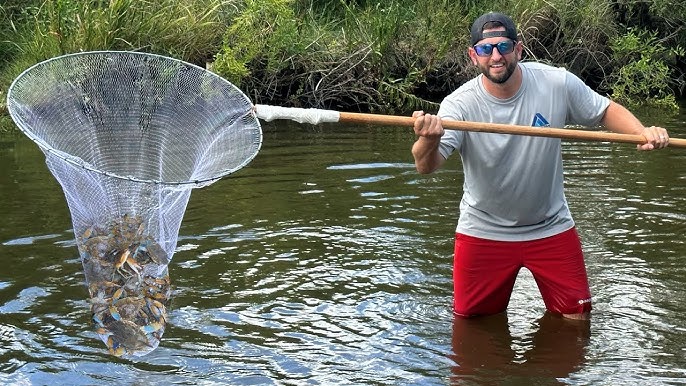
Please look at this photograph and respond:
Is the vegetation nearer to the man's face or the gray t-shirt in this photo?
the gray t-shirt

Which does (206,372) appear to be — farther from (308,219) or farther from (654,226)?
(654,226)

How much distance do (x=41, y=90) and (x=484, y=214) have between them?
8.68ft

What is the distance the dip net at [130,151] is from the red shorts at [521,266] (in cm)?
148

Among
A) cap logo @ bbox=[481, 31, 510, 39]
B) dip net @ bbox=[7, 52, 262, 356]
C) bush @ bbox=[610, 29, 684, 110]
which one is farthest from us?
bush @ bbox=[610, 29, 684, 110]

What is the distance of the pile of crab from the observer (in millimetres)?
5543

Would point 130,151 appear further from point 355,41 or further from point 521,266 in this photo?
point 355,41

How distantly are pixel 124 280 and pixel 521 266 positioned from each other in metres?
2.33

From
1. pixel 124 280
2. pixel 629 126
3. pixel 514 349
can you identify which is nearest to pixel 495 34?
pixel 629 126

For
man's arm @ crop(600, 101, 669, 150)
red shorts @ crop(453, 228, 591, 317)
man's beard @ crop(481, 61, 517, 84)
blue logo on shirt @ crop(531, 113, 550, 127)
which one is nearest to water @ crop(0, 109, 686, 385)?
red shorts @ crop(453, 228, 591, 317)

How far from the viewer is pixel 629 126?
5965mm

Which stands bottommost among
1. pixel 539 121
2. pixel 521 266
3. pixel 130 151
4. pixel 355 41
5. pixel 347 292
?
pixel 347 292

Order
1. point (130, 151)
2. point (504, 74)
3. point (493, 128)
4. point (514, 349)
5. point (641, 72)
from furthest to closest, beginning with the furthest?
point (641, 72) < point (130, 151) < point (514, 349) < point (504, 74) < point (493, 128)

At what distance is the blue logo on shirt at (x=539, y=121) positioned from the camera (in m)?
5.91

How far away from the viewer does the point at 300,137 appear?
1446 cm
